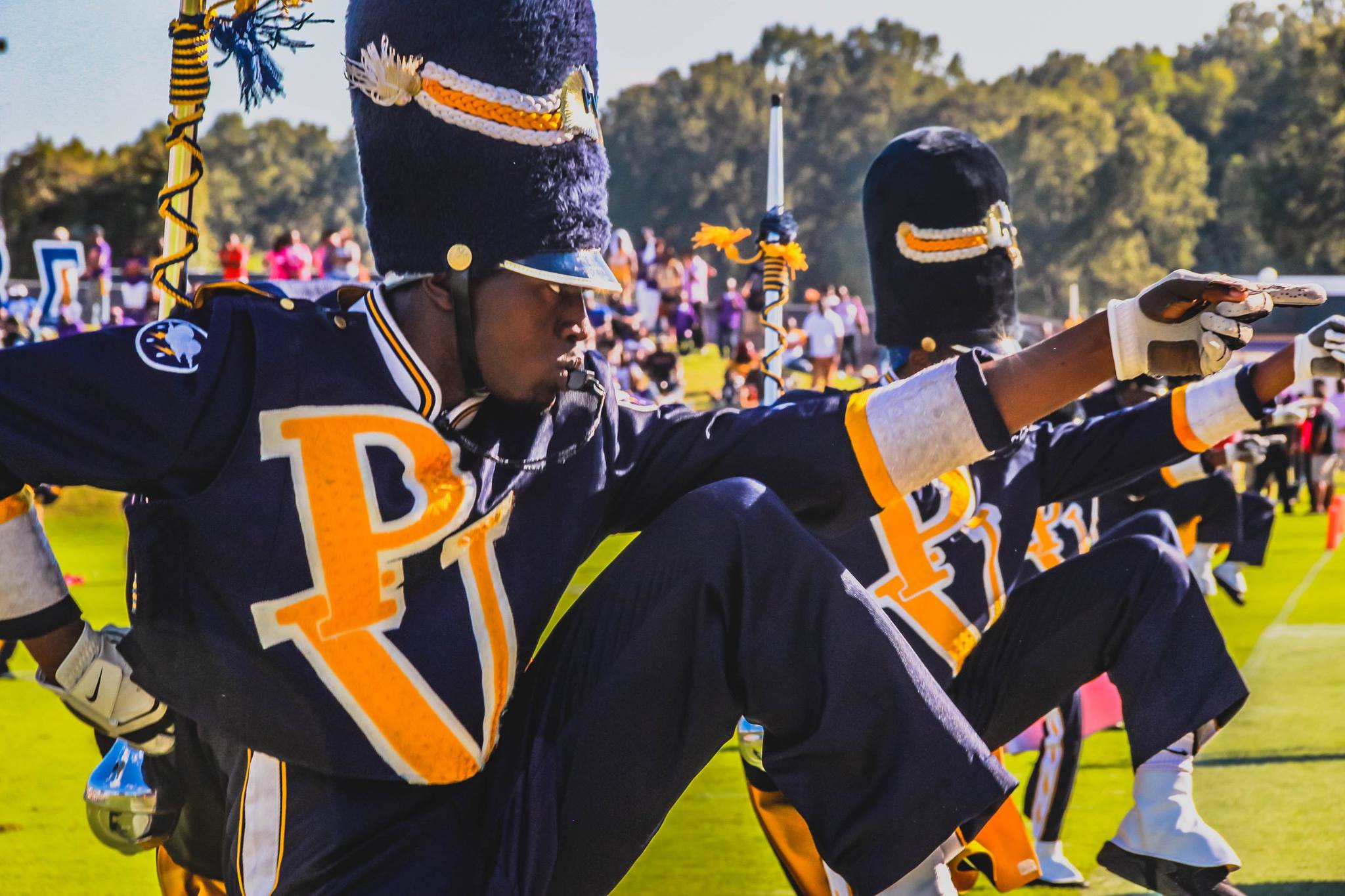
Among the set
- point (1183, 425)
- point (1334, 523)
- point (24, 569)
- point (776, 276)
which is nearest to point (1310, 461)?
point (1334, 523)

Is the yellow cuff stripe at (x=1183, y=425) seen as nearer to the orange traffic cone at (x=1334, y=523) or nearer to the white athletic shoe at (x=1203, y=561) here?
the white athletic shoe at (x=1203, y=561)

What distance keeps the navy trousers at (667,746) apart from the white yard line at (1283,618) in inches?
210

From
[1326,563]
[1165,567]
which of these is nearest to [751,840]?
[1165,567]

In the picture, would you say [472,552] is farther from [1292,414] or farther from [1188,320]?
[1292,414]

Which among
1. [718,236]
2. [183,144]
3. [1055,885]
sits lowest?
[1055,885]

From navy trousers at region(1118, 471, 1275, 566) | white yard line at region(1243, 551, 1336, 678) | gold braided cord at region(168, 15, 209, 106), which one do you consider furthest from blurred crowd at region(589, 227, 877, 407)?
gold braided cord at region(168, 15, 209, 106)

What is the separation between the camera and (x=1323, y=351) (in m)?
2.69

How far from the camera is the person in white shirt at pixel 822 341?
21.5m

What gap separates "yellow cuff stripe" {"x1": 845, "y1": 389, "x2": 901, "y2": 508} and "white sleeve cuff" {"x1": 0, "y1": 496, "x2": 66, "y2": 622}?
3.91 ft

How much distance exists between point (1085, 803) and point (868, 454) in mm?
2918

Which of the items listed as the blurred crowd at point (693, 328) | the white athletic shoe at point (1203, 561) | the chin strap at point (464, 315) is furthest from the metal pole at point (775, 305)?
the blurred crowd at point (693, 328)

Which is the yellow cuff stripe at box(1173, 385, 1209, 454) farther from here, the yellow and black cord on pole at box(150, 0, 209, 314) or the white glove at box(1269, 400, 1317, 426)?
the yellow and black cord on pole at box(150, 0, 209, 314)

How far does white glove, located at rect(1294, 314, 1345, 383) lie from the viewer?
2611mm

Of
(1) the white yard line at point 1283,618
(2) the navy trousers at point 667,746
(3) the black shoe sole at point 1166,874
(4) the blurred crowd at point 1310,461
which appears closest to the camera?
(2) the navy trousers at point 667,746
